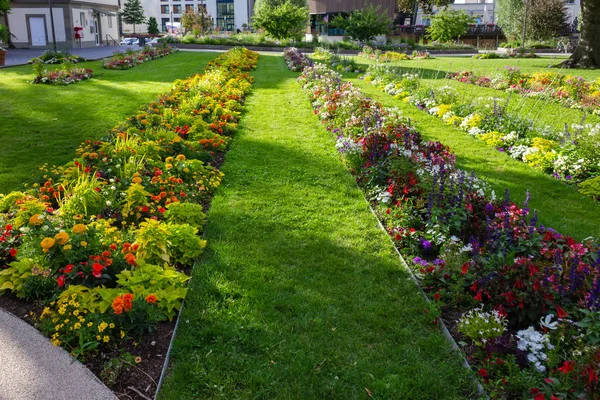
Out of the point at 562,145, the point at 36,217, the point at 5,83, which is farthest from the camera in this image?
the point at 5,83

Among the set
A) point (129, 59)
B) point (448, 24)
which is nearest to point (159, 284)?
point (129, 59)

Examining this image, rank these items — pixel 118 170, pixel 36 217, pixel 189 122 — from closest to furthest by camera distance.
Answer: pixel 36 217
pixel 118 170
pixel 189 122

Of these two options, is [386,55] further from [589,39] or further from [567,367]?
[567,367]

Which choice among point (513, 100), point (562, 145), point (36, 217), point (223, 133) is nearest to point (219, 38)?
point (513, 100)

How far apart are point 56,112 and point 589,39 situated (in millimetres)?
19163

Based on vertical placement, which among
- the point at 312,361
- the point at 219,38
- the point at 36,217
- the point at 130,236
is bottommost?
the point at 312,361

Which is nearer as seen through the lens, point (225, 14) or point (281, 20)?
point (281, 20)

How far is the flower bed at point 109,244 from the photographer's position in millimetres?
3324

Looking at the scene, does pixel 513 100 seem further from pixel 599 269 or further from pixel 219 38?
pixel 219 38

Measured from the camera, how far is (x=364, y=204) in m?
5.85

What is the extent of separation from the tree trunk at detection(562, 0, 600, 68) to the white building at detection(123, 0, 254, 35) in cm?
7199

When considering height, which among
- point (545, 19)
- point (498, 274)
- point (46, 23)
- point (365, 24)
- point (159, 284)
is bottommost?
point (159, 284)

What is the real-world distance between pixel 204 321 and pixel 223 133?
5654mm

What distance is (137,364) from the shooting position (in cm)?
312
